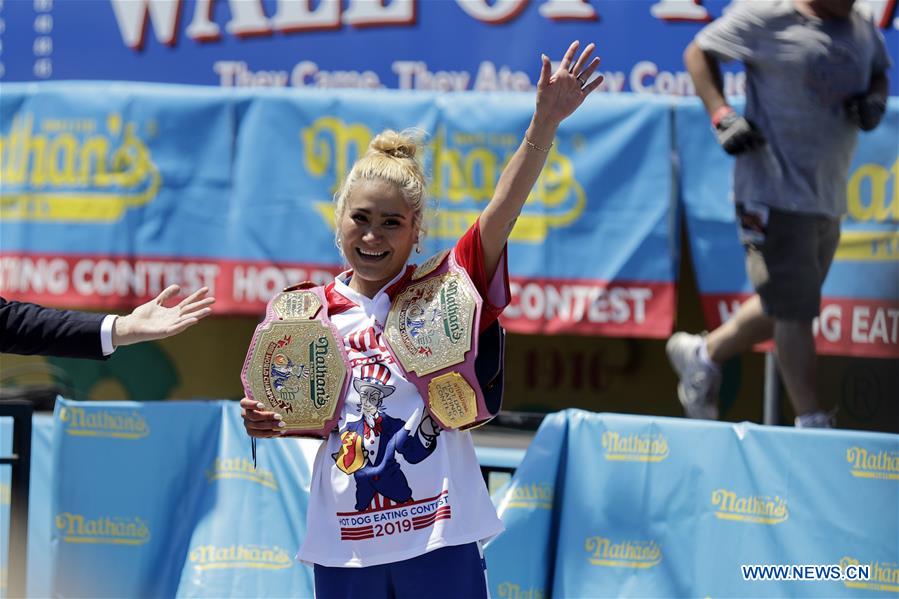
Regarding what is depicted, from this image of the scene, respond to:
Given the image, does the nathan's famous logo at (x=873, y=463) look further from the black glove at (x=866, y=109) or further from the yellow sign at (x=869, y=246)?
the yellow sign at (x=869, y=246)

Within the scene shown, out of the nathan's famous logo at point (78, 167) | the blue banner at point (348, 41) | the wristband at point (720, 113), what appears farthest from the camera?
the blue banner at point (348, 41)

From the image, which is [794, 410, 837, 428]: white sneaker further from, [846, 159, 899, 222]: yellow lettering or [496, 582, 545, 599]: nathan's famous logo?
[496, 582, 545, 599]: nathan's famous logo

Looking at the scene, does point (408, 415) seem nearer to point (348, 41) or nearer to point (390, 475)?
point (390, 475)

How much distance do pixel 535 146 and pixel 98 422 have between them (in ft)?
6.49

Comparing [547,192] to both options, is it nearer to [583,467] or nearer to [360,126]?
[360,126]

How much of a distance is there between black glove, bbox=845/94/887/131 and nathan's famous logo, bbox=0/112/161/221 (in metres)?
3.11

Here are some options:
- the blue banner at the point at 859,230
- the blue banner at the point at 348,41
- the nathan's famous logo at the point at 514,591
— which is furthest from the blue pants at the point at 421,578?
the blue banner at the point at 348,41

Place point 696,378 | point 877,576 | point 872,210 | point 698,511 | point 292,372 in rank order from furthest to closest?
point 872,210
point 696,378
point 698,511
point 877,576
point 292,372

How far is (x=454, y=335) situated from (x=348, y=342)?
0.26 metres

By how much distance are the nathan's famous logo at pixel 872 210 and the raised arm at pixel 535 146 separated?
291 cm

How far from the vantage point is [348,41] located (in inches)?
255

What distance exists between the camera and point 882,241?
16.5 ft

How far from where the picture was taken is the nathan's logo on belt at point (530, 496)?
364 centimetres

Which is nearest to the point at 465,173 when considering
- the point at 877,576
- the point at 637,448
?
the point at 637,448
